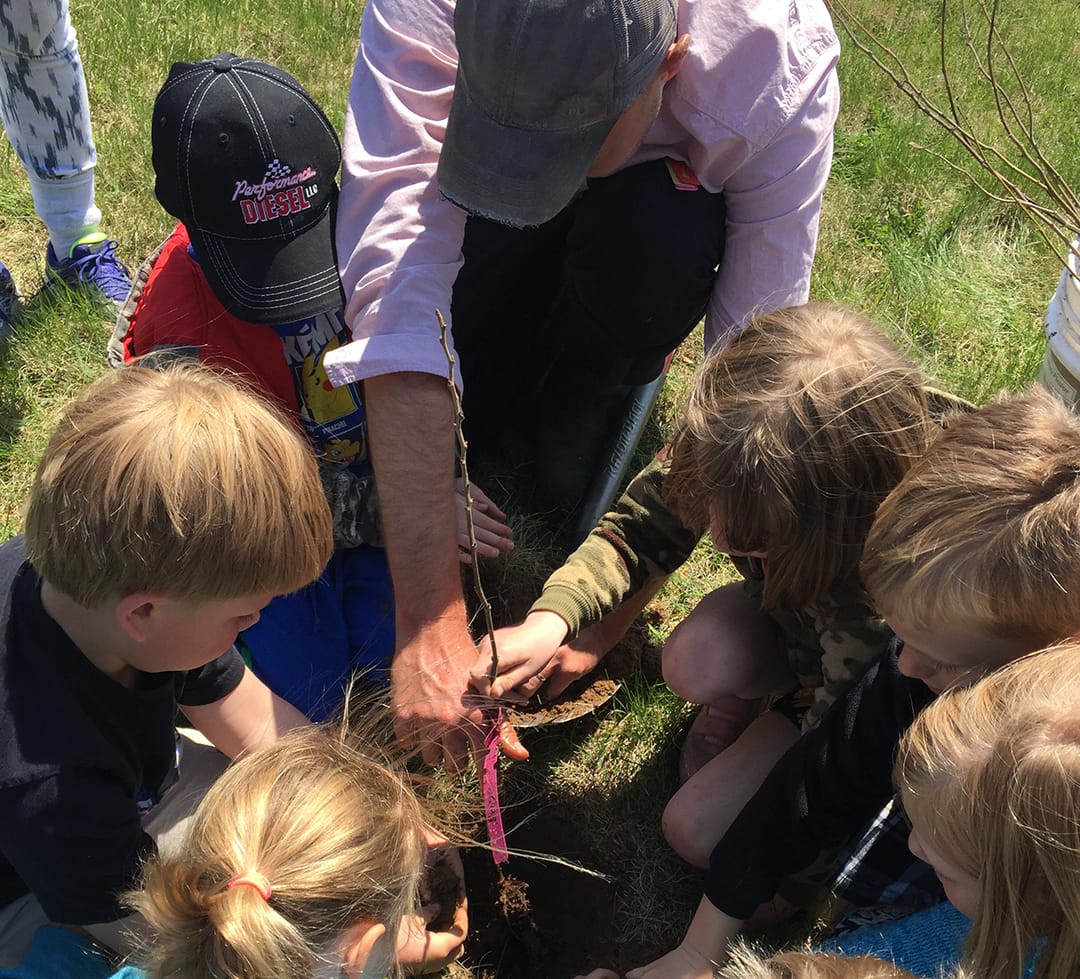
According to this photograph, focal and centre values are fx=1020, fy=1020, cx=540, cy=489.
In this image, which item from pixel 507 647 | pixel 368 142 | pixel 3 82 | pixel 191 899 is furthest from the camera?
pixel 3 82

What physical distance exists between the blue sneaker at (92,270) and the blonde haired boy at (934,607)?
2.14 m

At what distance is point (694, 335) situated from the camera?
309cm

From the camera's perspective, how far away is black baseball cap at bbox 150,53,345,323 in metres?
1.97

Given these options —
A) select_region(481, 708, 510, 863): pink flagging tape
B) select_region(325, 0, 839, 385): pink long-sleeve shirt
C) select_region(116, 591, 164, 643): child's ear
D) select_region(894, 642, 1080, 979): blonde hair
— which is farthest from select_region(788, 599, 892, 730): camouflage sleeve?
select_region(116, 591, 164, 643): child's ear

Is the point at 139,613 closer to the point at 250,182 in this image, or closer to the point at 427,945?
the point at 427,945

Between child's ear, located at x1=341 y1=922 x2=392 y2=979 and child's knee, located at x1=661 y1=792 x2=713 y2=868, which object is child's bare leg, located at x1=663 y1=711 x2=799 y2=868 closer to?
child's knee, located at x1=661 y1=792 x2=713 y2=868

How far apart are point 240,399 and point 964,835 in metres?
1.06

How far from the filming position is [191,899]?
3.64 ft

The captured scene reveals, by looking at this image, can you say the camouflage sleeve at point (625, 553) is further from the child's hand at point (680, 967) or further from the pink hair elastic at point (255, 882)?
the pink hair elastic at point (255, 882)

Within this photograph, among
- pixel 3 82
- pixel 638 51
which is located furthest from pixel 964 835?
pixel 3 82

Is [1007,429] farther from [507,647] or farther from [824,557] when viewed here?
[507,647]

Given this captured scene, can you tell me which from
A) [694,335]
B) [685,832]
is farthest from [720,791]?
[694,335]

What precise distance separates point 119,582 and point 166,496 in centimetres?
14

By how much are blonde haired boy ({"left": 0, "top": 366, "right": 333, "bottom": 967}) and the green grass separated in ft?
2.80
